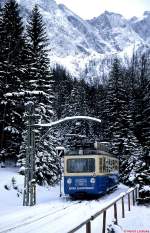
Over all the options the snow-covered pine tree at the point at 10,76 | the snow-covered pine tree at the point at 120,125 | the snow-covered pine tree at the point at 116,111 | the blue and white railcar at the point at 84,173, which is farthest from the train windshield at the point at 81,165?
the snow-covered pine tree at the point at 116,111

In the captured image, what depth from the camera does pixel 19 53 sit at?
3584 centimetres

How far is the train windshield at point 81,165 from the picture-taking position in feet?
82.1

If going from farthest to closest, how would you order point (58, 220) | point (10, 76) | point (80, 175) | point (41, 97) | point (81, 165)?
point (41, 97) < point (10, 76) < point (81, 165) < point (80, 175) < point (58, 220)

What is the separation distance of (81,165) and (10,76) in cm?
1261

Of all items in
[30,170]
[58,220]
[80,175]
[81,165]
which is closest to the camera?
[58,220]

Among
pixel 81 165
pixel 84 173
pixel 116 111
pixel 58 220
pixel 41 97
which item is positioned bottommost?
pixel 58 220

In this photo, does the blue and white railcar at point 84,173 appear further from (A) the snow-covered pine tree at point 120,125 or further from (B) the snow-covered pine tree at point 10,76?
(A) the snow-covered pine tree at point 120,125

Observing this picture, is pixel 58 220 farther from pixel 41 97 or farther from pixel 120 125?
pixel 120 125

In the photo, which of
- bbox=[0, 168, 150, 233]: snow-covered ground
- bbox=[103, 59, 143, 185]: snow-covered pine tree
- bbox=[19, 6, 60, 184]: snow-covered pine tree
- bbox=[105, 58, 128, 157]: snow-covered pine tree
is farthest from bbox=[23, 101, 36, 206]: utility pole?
bbox=[105, 58, 128, 157]: snow-covered pine tree

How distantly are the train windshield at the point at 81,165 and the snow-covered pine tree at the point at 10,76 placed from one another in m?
8.85

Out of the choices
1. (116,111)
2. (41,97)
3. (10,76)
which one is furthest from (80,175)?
(116,111)

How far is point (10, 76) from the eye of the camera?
113ft

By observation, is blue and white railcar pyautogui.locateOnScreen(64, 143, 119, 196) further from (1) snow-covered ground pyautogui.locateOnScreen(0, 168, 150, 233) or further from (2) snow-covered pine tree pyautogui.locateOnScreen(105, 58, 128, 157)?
(2) snow-covered pine tree pyautogui.locateOnScreen(105, 58, 128, 157)

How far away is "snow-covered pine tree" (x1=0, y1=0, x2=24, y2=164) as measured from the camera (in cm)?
3344
